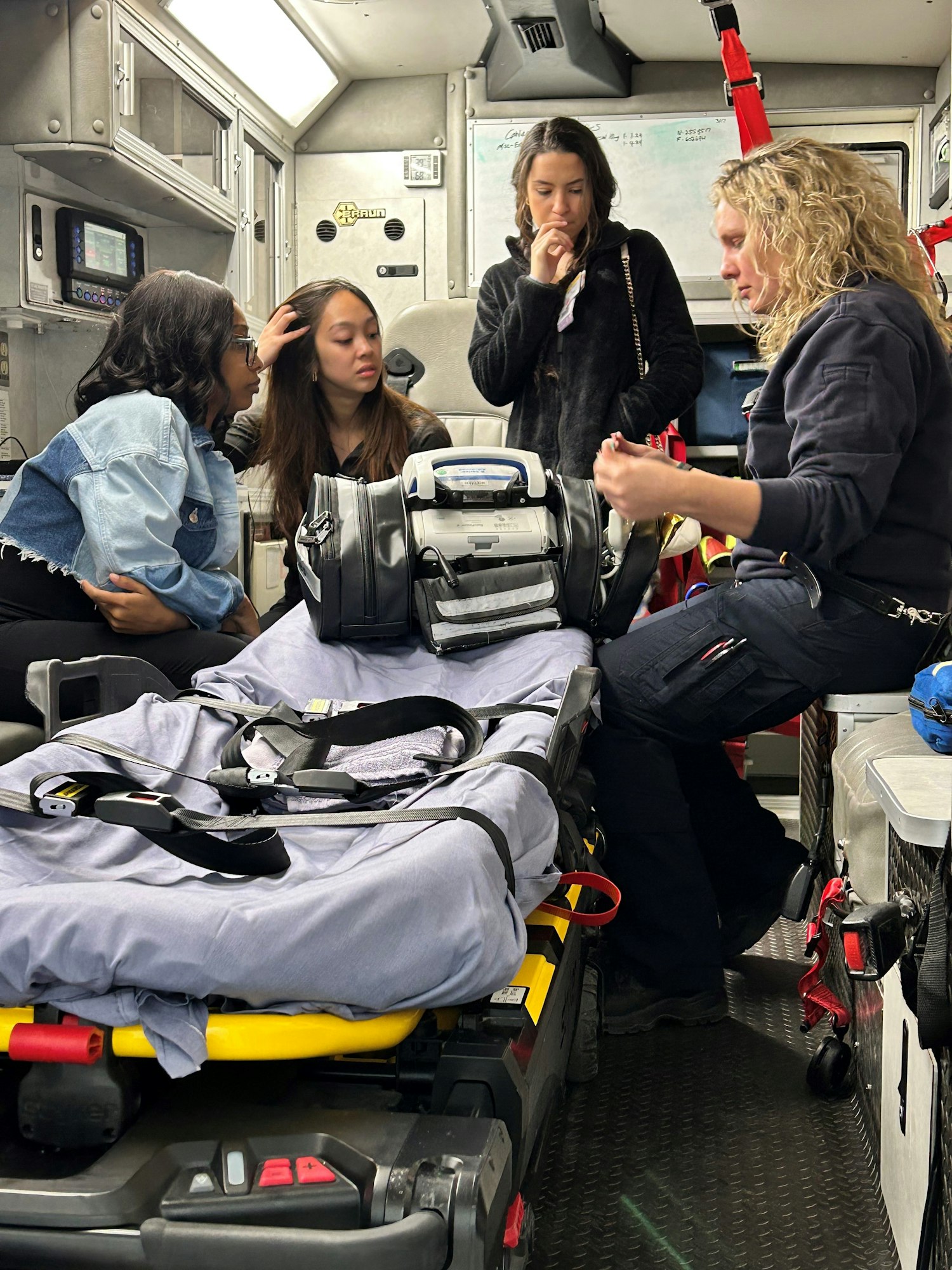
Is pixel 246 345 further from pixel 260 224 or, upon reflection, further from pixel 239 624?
pixel 260 224

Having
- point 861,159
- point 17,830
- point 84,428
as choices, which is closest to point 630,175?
point 861,159

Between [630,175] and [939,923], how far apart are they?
13.9 ft

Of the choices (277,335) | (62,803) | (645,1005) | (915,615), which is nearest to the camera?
(62,803)

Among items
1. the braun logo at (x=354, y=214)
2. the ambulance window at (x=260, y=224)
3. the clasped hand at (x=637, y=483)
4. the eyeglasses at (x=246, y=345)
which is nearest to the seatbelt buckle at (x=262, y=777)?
the clasped hand at (x=637, y=483)

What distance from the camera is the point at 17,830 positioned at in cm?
130

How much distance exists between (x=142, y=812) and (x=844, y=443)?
4.17ft

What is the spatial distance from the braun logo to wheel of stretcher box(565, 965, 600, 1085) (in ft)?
12.7

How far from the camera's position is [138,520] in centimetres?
240

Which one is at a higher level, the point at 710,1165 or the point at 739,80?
the point at 739,80

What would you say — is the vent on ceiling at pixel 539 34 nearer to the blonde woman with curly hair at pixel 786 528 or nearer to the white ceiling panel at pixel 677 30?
the white ceiling panel at pixel 677 30

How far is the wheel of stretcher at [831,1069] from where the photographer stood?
1972mm

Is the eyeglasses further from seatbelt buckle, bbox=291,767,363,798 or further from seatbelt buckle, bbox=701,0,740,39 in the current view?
seatbelt buckle, bbox=701,0,740,39

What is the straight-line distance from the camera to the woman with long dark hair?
3.05 meters

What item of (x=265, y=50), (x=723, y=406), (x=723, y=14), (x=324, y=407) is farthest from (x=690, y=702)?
(x=265, y=50)
